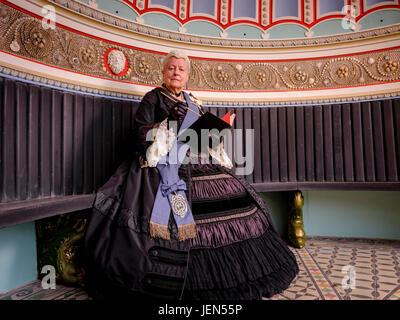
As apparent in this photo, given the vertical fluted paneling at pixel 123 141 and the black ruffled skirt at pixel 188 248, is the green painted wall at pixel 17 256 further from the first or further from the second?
the black ruffled skirt at pixel 188 248

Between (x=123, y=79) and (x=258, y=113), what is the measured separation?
1.41m

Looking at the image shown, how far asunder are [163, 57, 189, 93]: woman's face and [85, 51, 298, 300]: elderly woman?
232 mm

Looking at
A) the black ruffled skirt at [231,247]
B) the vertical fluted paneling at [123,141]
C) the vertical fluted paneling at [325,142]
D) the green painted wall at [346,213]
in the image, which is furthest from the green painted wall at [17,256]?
the green painted wall at [346,213]

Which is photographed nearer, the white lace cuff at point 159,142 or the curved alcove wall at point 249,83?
the white lace cuff at point 159,142

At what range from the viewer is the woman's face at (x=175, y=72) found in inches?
75.2

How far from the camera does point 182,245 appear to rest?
1.39 m

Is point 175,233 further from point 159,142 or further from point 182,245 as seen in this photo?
point 159,142

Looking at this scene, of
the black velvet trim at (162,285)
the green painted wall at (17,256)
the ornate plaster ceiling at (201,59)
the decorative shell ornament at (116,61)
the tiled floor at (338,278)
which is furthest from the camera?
the decorative shell ornament at (116,61)

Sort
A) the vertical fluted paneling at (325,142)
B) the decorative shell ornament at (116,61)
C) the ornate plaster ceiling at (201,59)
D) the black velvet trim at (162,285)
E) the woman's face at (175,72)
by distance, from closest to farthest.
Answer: the black velvet trim at (162,285) → the ornate plaster ceiling at (201,59) → the woman's face at (175,72) → the decorative shell ornament at (116,61) → the vertical fluted paneling at (325,142)

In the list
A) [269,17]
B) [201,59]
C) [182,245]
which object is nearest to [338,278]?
[182,245]

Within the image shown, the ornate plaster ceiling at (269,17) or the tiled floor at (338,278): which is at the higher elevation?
the ornate plaster ceiling at (269,17)

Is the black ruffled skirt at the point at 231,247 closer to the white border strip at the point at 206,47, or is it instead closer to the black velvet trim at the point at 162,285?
the black velvet trim at the point at 162,285

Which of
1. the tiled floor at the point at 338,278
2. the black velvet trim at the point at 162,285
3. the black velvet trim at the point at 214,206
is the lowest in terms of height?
the tiled floor at the point at 338,278

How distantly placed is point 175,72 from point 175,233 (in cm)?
118
